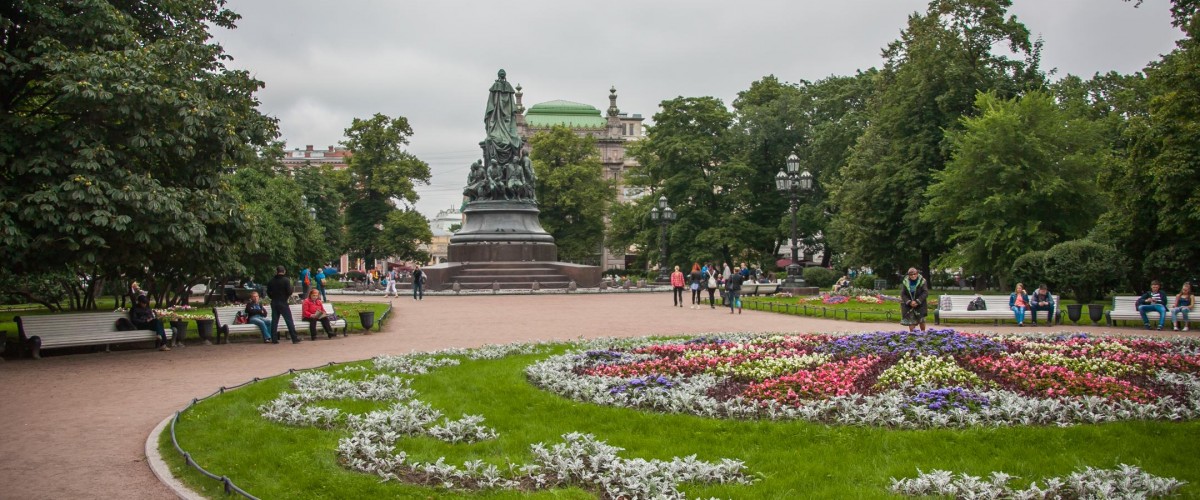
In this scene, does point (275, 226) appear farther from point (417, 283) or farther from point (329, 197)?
point (329, 197)

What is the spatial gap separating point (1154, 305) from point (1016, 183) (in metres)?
14.3

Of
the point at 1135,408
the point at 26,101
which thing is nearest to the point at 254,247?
the point at 26,101

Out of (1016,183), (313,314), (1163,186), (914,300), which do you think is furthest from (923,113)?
(313,314)

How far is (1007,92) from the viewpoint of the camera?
3797 cm

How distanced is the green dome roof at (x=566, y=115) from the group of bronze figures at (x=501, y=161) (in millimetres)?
58301

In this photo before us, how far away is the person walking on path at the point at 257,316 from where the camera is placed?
Answer: 681 inches

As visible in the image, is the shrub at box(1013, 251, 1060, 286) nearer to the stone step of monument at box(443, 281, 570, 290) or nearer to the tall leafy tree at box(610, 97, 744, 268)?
the stone step of monument at box(443, 281, 570, 290)

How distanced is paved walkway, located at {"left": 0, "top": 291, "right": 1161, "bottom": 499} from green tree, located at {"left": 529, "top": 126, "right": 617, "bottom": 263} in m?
41.0

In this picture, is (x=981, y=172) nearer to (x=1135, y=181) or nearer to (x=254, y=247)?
(x=1135, y=181)

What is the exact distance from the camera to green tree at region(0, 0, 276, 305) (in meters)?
13.3

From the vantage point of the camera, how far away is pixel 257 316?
1764cm

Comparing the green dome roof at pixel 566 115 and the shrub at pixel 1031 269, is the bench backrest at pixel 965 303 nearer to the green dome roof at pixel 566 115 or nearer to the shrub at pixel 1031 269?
the shrub at pixel 1031 269

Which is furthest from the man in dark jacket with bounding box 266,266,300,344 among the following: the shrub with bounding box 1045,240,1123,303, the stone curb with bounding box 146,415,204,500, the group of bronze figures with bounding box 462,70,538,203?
the group of bronze figures with bounding box 462,70,538,203

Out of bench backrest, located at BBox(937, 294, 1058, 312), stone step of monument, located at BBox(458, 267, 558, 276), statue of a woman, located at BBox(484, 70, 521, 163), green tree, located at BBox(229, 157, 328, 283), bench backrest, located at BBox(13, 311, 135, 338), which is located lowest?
bench backrest, located at BBox(13, 311, 135, 338)
